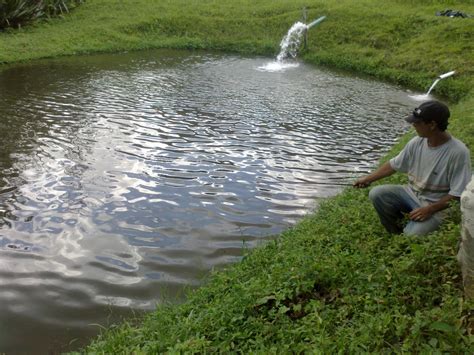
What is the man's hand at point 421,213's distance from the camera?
459 cm

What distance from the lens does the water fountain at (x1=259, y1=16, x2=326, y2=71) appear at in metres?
19.6

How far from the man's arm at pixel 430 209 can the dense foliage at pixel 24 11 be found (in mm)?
20281

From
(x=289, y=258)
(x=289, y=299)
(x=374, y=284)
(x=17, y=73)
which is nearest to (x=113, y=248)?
(x=289, y=258)

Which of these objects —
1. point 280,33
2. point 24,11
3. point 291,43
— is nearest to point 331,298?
point 291,43

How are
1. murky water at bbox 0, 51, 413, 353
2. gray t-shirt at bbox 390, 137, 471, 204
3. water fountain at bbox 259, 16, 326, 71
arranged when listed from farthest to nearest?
water fountain at bbox 259, 16, 326, 71
murky water at bbox 0, 51, 413, 353
gray t-shirt at bbox 390, 137, 471, 204

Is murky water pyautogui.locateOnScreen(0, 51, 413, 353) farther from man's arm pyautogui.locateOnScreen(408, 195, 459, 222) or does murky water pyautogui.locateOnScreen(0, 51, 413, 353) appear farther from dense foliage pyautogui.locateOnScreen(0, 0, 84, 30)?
dense foliage pyautogui.locateOnScreen(0, 0, 84, 30)

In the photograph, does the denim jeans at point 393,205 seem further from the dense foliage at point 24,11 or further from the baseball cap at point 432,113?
the dense foliage at point 24,11

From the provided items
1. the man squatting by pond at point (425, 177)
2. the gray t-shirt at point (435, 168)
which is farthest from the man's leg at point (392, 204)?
the gray t-shirt at point (435, 168)

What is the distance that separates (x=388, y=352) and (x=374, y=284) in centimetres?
92

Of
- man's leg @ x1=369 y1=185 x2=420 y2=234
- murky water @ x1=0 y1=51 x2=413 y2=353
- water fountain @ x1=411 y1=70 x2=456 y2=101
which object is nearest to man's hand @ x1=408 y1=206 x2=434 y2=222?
man's leg @ x1=369 y1=185 x2=420 y2=234

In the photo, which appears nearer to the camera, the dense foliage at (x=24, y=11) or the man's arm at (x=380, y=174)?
the man's arm at (x=380, y=174)

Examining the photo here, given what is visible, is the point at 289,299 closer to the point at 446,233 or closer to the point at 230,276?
the point at 230,276

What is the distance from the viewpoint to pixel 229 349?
3.65m

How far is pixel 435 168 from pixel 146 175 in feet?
16.1
